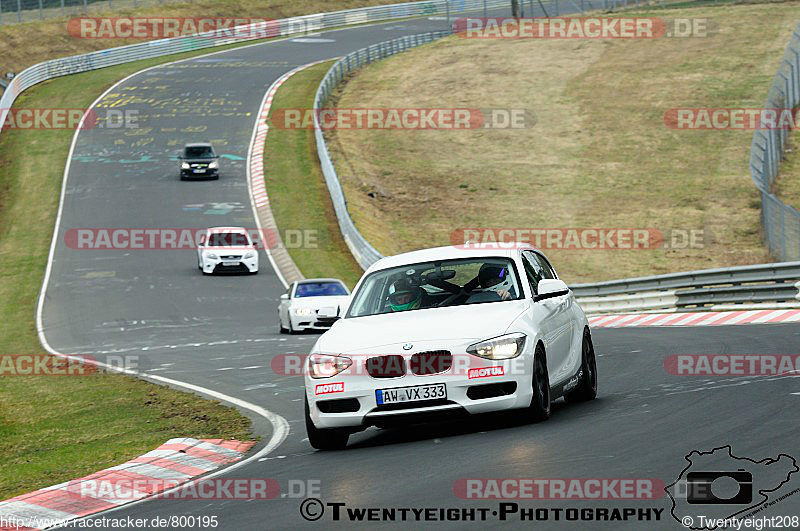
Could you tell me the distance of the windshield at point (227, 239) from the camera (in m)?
38.4

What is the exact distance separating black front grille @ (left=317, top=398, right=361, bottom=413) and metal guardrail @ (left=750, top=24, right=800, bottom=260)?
20.9m

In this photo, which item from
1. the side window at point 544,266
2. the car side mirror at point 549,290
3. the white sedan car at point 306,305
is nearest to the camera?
the car side mirror at point 549,290

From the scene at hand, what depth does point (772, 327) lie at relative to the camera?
64.3 feet

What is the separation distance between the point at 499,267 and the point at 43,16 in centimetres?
7700

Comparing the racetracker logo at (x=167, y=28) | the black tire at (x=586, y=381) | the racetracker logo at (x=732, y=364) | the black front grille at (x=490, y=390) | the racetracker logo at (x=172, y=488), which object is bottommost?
the racetracker logo at (x=732, y=364)

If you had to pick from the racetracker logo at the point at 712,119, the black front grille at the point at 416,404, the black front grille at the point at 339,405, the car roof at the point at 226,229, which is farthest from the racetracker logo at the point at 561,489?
the racetracker logo at the point at 712,119

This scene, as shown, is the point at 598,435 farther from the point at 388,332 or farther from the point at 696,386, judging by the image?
the point at 696,386

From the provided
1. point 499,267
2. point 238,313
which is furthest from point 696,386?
point 238,313

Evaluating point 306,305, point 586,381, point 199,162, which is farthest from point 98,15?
point 586,381

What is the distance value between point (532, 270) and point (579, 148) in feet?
142
